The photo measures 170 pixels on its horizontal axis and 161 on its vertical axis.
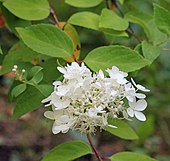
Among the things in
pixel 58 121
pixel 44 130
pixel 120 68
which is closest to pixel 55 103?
pixel 58 121

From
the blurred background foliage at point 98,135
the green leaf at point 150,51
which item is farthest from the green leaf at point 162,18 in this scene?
the blurred background foliage at point 98,135

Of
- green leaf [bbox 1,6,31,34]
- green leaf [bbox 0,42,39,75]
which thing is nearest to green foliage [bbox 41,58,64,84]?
green leaf [bbox 0,42,39,75]

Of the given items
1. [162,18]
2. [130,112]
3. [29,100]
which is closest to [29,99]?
[29,100]

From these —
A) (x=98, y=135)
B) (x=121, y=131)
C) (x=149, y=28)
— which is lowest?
(x=98, y=135)

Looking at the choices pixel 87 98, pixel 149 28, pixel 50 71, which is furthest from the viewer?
pixel 149 28

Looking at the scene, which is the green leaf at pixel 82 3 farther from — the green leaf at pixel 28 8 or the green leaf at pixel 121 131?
the green leaf at pixel 121 131

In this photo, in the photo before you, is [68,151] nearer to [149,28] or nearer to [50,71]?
[50,71]

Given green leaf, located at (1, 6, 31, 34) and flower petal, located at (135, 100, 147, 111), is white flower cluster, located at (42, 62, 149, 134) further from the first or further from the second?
green leaf, located at (1, 6, 31, 34)
